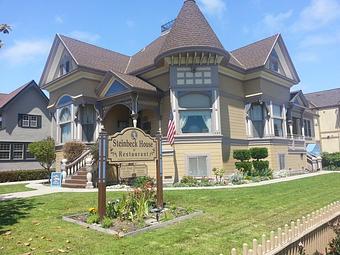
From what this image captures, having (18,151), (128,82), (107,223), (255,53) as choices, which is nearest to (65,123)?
(128,82)

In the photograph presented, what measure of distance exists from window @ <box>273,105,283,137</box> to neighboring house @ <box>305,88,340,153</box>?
76.6ft

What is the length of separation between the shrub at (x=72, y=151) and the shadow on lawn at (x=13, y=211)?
834cm

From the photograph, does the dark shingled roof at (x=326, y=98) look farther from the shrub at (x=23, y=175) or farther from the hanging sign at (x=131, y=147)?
the hanging sign at (x=131, y=147)

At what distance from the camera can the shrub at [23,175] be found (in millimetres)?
26425

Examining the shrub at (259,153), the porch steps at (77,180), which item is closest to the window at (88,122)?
the porch steps at (77,180)

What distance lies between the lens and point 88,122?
2311cm

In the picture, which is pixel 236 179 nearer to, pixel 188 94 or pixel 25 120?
pixel 188 94

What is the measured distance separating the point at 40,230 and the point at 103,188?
5.91 ft

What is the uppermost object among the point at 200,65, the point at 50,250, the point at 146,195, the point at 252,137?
the point at 200,65

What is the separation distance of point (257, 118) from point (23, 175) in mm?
20126

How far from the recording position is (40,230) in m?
7.68

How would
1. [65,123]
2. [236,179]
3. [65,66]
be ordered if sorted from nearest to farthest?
1. [236,179]
2. [65,123]
3. [65,66]

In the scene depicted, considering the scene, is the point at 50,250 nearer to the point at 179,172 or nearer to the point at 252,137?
the point at 179,172

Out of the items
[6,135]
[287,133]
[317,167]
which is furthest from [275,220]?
[6,135]
